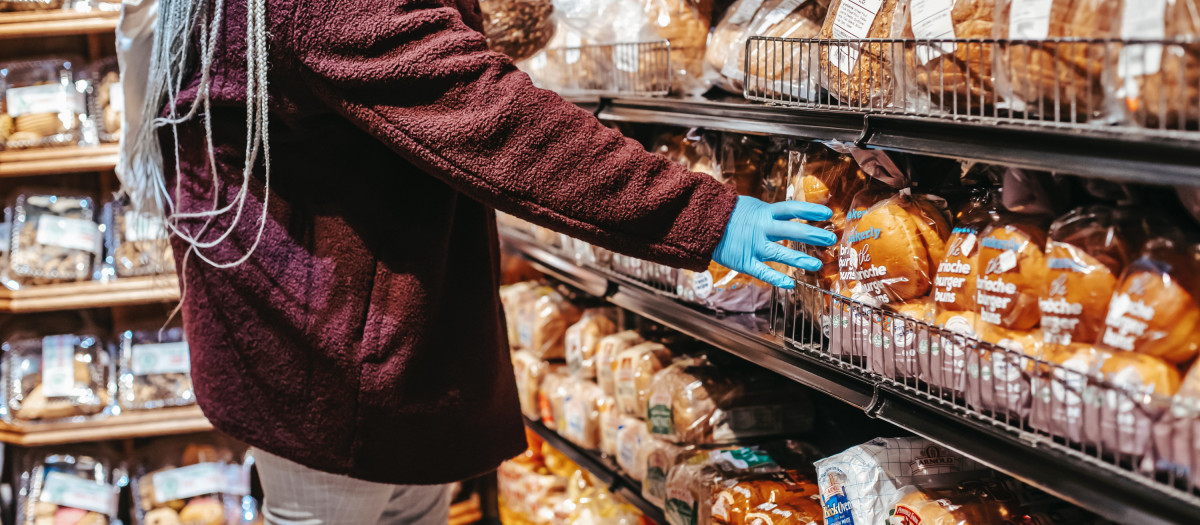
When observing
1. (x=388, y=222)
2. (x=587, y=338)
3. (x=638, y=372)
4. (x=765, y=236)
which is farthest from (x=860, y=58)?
(x=587, y=338)

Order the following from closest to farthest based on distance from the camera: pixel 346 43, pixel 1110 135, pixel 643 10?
pixel 1110 135, pixel 346 43, pixel 643 10

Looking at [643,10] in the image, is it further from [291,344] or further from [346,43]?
[291,344]

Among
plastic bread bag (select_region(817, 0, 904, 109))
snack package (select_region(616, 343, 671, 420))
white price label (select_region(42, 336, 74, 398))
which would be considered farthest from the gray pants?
white price label (select_region(42, 336, 74, 398))

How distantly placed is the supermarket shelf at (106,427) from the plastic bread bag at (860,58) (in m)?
2.00

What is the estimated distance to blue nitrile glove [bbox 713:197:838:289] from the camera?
1.08 meters

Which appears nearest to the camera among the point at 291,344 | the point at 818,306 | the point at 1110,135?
the point at 1110,135

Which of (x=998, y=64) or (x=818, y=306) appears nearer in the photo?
(x=998, y=64)

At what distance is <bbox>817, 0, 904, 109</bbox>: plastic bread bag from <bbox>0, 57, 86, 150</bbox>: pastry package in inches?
81.6

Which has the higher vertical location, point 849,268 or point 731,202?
point 731,202

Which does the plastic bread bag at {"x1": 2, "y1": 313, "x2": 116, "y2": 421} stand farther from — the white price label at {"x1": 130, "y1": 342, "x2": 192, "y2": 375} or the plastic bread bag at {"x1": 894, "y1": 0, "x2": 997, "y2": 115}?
the plastic bread bag at {"x1": 894, "y1": 0, "x2": 997, "y2": 115}

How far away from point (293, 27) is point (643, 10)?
730 mm

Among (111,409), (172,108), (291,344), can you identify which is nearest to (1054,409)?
(291,344)

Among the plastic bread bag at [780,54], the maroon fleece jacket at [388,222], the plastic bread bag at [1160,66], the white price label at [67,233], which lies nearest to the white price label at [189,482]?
the white price label at [67,233]

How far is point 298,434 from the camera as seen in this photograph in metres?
1.35
